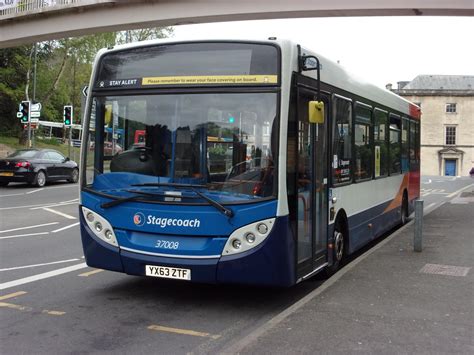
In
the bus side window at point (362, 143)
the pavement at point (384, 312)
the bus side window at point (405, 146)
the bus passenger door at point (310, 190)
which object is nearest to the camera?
the pavement at point (384, 312)

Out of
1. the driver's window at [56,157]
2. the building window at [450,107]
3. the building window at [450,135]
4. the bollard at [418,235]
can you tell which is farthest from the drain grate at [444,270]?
the building window at [450,107]

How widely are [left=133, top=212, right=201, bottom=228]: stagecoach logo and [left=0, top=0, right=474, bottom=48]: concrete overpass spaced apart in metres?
15.0

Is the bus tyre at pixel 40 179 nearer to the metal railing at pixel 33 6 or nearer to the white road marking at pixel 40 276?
the metal railing at pixel 33 6

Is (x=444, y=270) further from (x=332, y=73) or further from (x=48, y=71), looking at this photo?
(x=48, y=71)

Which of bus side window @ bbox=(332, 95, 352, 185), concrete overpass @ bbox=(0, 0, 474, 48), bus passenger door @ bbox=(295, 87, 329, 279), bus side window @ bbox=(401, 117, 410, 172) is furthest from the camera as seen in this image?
concrete overpass @ bbox=(0, 0, 474, 48)

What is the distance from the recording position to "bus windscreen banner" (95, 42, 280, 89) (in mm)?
5590

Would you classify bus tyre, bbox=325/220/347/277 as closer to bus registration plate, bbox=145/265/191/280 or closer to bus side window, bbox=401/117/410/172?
bus registration plate, bbox=145/265/191/280

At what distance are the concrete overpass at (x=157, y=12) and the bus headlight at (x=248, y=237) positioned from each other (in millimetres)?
14960

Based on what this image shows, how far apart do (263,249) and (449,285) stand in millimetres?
2685

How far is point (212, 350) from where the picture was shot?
15.1 ft

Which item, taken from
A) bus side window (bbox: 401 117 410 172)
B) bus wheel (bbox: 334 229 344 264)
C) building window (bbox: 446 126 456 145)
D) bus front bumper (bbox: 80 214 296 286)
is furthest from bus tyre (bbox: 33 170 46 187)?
building window (bbox: 446 126 456 145)

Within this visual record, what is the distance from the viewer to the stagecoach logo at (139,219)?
19.0 feet

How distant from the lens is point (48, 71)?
45625 mm

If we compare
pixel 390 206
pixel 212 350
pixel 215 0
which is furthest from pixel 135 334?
pixel 215 0
